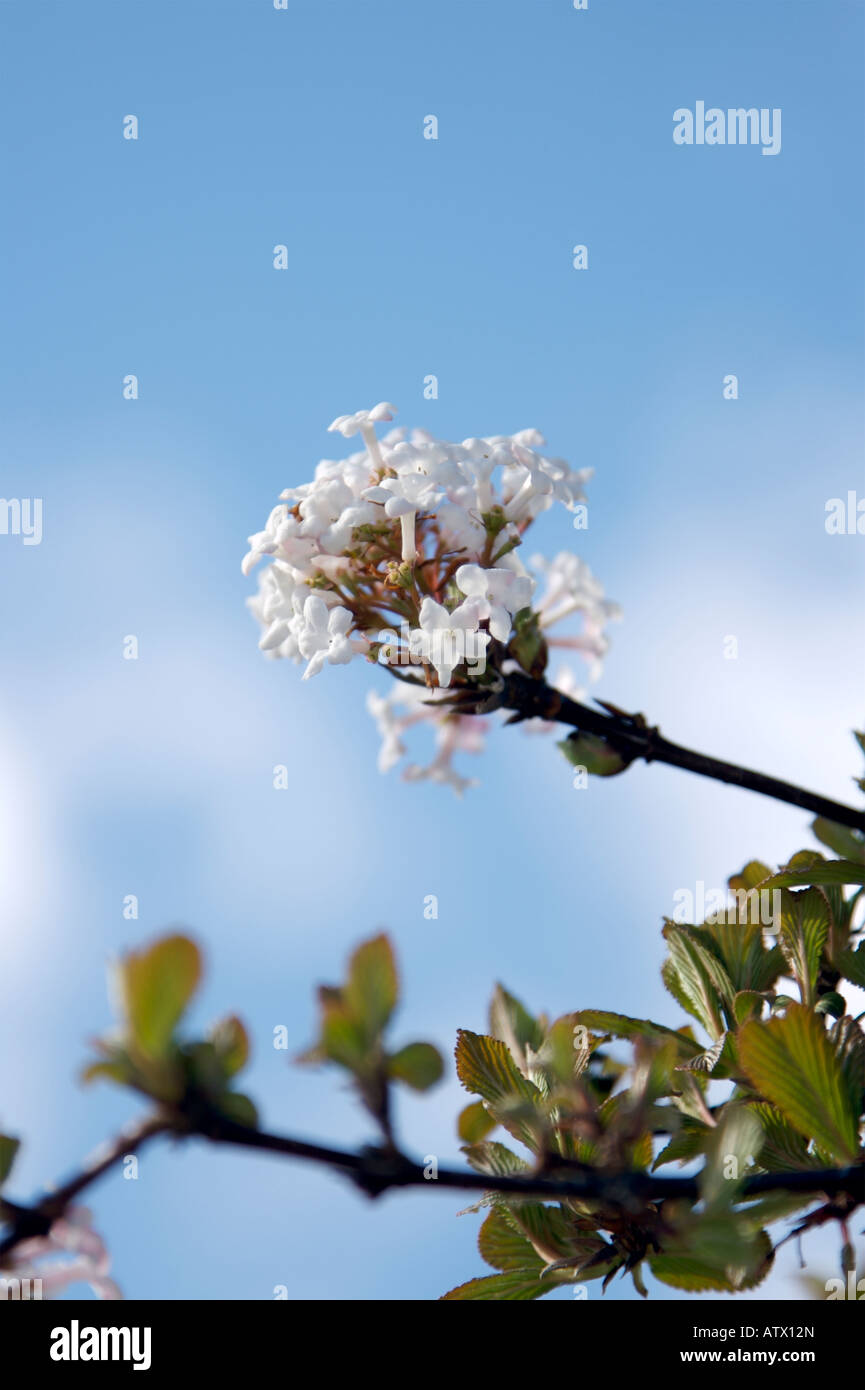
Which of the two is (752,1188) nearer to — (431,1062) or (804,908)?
(431,1062)

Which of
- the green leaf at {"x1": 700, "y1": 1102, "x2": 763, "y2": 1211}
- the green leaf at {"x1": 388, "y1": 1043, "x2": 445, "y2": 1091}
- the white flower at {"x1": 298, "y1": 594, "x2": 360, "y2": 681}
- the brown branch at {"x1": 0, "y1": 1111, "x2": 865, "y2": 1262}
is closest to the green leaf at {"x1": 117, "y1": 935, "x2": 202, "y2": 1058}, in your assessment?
the brown branch at {"x1": 0, "y1": 1111, "x2": 865, "y2": 1262}

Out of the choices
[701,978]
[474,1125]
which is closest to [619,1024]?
[701,978]

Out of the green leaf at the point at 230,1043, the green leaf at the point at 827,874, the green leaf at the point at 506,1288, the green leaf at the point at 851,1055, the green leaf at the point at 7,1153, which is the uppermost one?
the green leaf at the point at 827,874

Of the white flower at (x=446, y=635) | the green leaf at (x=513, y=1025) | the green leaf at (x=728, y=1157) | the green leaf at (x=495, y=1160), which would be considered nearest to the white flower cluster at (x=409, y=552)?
the white flower at (x=446, y=635)

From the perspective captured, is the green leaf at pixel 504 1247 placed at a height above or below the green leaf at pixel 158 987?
below

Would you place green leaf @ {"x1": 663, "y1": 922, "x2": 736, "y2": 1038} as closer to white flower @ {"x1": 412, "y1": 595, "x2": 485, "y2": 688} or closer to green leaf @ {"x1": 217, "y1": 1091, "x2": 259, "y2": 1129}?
white flower @ {"x1": 412, "y1": 595, "x2": 485, "y2": 688}

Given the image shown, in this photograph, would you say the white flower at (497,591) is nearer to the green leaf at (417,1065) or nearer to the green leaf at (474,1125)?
the green leaf at (474,1125)
